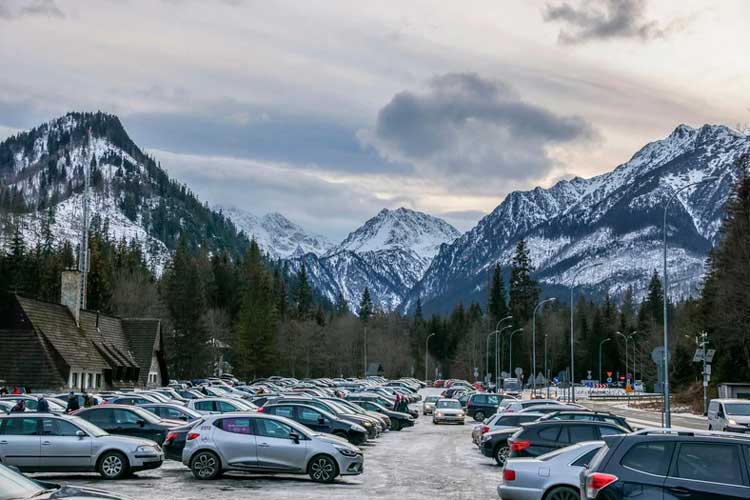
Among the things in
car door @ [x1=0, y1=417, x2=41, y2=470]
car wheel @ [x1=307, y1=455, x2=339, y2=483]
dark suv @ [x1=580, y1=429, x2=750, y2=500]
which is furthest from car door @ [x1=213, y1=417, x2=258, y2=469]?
dark suv @ [x1=580, y1=429, x2=750, y2=500]

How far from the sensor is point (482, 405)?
54.3 metres

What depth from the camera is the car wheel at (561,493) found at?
1611 centimetres

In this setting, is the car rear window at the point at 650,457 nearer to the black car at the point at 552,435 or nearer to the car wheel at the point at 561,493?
the car wheel at the point at 561,493

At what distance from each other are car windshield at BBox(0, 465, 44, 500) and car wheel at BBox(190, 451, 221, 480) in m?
11.6

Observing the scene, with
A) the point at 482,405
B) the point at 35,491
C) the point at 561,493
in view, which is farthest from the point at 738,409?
the point at 35,491

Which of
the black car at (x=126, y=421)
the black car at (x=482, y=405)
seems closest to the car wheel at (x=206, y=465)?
the black car at (x=126, y=421)

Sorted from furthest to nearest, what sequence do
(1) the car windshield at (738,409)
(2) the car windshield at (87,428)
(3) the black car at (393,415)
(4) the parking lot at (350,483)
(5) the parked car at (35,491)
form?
(3) the black car at (393,415)
(1) the car windshield at (738,409)
(2) the car windshield at (87,428)
(4) the parking lot at (350,483)
(5) the parked car at (35,491)

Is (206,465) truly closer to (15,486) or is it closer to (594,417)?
(594,417)

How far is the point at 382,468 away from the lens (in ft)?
85.3

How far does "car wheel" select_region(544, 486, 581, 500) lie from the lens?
52.9 feet

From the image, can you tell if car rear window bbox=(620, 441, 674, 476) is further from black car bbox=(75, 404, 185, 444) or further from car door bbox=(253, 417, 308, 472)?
black car bbox=(75, 404, 185, 444)

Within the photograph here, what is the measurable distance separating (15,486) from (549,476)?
9123 millimetres

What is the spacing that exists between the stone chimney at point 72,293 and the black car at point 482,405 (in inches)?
1068

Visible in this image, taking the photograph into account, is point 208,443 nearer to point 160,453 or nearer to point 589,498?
point 160,453
